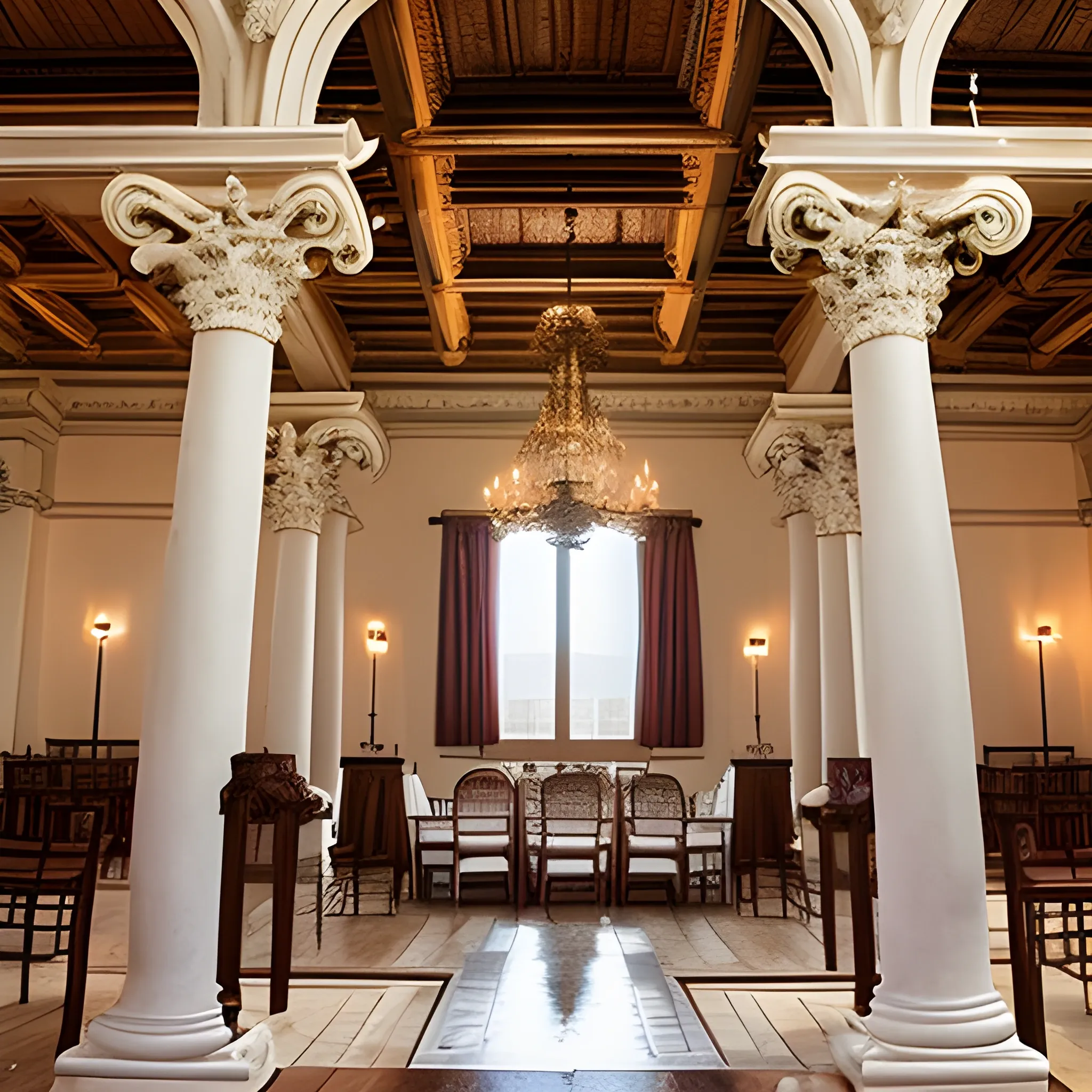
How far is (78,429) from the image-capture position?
11016 millimetres

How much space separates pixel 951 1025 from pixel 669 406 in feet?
27.1

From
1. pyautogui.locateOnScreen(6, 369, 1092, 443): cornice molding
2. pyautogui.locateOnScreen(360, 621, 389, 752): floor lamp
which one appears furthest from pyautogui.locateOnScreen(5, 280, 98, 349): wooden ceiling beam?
pyautogui.locateOnScreen(360, 621, 389, 752): floor lamp

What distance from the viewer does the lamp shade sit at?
34.9ft

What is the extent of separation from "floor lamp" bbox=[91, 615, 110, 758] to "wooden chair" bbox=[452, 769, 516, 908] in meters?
4.51

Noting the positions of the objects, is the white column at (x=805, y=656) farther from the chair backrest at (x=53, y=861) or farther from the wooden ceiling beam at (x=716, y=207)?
the chair backrest at (x=53, y=861)

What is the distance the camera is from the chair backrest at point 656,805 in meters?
7.61

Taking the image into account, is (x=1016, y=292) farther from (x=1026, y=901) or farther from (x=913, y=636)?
(x=1026, y=901)

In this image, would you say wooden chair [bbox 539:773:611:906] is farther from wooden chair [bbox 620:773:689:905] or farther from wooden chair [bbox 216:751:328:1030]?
wooden chair [bbox 216:751:328:1030]

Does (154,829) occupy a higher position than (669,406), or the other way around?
(669,406)

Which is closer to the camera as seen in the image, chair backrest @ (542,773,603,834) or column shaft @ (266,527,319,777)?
chair backrest @ (542,773,603,834)

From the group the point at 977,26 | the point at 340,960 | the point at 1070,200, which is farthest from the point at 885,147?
the point at 340,960

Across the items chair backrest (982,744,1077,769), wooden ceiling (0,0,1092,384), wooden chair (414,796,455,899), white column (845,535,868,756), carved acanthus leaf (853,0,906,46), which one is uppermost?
wooden ceiling (0,0,1092,384)

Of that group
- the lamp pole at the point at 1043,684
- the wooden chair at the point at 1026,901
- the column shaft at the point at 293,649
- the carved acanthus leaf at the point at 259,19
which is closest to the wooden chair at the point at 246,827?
the wooden chair at the point at 1026,901

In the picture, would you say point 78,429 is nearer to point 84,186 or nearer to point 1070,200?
point 84,186
